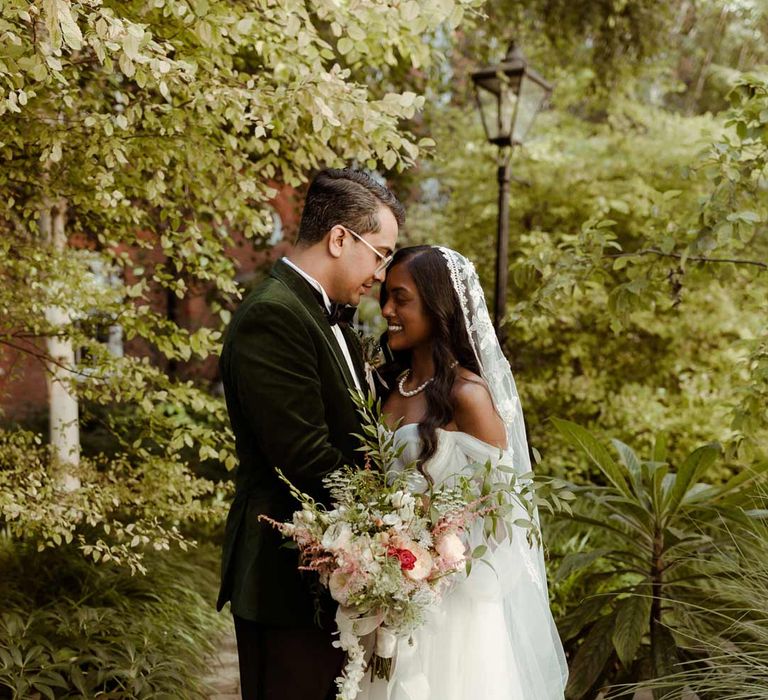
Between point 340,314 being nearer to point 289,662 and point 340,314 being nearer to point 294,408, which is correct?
point 294,408

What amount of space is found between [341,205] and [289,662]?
141 cm

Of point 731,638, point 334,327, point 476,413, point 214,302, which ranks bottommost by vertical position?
point 731,638

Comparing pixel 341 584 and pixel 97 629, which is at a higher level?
pixel 341 584

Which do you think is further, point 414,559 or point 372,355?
point 372,355

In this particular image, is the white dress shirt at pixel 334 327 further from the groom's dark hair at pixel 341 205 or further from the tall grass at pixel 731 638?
the tall grass at pixel 731 638

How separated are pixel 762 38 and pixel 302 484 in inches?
653

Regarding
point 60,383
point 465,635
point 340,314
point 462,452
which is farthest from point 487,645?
point 60,383

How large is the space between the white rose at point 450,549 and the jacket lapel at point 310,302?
1.99 feet

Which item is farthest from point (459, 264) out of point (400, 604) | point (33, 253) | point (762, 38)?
point (762, 38)

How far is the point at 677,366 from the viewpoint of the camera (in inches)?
330

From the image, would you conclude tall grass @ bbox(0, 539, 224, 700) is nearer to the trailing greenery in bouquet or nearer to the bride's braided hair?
the trailing greenery in bouquet

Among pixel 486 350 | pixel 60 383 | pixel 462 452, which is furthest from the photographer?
pixel 60 383

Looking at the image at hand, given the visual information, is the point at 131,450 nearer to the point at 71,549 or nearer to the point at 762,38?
the point at 71,549

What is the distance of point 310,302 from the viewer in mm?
2629
